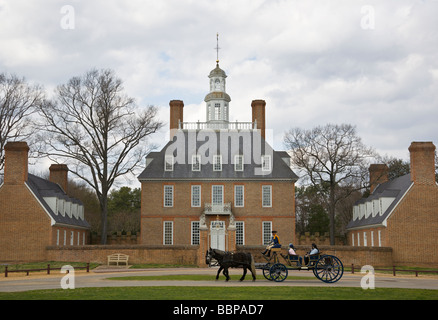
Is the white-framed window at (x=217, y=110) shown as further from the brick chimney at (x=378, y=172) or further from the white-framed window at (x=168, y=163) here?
the brick chimney at (x=378, y=172)

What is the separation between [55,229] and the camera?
3569 centimetres

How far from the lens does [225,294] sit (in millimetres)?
14039

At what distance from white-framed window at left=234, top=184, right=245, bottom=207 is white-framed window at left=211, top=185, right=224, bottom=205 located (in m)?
1.09

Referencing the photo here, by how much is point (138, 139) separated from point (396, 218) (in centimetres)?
2077

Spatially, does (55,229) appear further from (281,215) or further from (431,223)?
(431,223)

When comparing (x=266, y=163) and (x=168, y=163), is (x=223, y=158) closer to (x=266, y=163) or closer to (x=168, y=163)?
(x=266, y=163)

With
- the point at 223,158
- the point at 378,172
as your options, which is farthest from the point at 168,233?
the point at 378,172

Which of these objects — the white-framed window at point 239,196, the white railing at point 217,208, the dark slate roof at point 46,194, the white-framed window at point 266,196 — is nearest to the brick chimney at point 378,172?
the white-framed window at point 266,196

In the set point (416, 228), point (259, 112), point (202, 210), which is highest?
point (259, 112)

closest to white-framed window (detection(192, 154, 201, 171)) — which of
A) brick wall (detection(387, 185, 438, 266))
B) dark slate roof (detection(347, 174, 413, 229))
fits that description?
dark slate roof (detection(347, 174, 413, 229))

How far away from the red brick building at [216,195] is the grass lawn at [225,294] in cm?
2381

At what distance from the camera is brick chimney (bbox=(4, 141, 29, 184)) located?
34.6 metres

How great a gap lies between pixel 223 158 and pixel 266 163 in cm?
372

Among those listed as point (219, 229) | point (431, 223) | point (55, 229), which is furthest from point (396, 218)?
point (55, 229)
